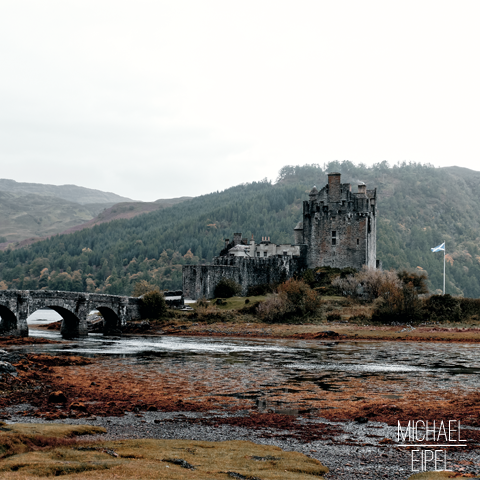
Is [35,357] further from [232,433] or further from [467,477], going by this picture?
[467,477]

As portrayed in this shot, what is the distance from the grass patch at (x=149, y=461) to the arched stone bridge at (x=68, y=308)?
147ft

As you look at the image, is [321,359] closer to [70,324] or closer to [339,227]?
[70,324]

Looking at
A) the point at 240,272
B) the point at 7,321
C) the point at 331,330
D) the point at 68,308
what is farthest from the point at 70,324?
the point at 331,330

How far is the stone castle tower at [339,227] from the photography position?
86812 mm

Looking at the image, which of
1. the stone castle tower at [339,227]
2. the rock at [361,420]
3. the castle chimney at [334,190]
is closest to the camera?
the rock at [361,420]

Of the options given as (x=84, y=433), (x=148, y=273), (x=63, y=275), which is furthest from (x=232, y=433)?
(x=63, y=275)

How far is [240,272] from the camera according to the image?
87.4 m

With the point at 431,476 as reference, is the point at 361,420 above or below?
below

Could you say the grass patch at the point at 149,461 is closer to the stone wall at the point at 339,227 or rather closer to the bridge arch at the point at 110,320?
the bridge arch at the point at 110,320

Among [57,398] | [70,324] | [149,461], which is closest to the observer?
[149,461]

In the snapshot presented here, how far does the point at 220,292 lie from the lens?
84562 mm

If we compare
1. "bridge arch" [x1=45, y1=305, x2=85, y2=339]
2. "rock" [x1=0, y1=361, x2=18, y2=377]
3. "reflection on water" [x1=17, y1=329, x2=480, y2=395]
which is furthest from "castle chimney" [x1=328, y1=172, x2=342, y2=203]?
"rock" [x1=0, y1=361, x2=18, y2=377]

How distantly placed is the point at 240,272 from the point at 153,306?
59.5ft

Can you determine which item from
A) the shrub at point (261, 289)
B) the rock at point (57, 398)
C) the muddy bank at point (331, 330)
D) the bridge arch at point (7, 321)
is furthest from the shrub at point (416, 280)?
the rock at point (57, 398)
